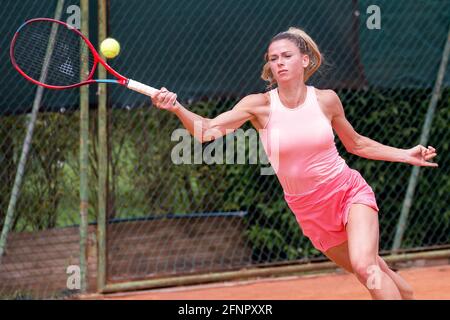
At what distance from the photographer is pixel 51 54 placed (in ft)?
18.1

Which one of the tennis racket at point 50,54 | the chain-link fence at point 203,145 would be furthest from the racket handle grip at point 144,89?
the chain-link fence at point 203,145

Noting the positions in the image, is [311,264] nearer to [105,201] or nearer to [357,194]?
[105,201]

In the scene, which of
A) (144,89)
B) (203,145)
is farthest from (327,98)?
(203,145)

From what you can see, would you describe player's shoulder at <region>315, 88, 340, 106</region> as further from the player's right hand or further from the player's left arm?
the player's right hand

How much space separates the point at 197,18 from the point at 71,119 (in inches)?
49.4

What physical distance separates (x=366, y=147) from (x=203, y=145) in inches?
93.4

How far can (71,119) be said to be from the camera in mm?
6402

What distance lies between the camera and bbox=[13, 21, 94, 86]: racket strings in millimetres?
5379

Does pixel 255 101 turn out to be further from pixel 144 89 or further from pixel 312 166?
pixel 144 89

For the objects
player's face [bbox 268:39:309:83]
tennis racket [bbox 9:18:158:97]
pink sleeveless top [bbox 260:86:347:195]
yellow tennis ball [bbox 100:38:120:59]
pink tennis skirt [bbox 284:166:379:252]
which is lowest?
pink tennis skirt [bbox 284:166:379:252]

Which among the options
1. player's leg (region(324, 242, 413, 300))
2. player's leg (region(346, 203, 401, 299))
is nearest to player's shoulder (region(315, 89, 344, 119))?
player's leg (region(346, 203, 401, 299))

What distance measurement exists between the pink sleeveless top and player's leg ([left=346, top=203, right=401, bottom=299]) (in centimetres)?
28
